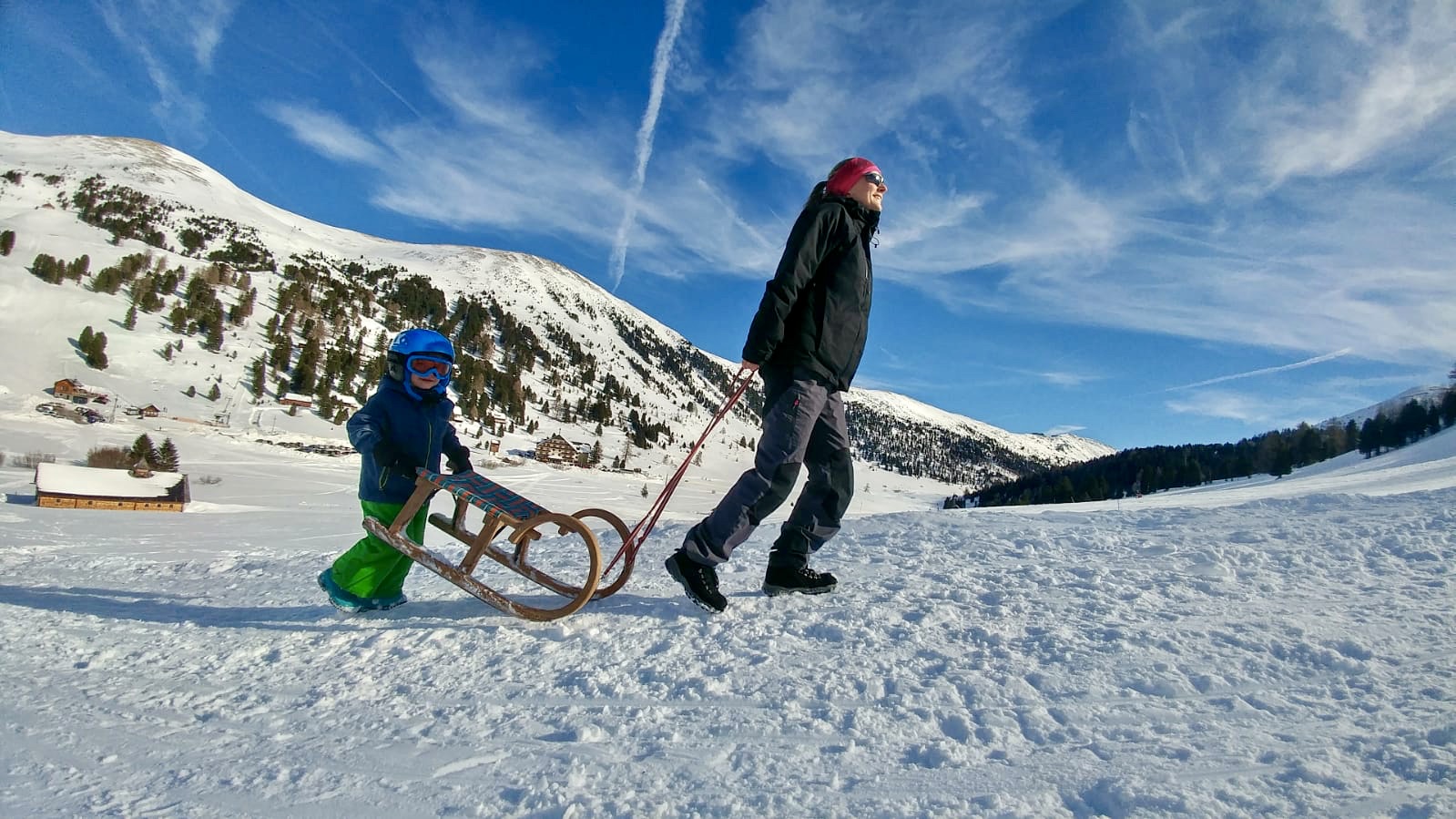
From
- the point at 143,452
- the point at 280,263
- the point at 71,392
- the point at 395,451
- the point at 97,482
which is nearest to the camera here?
the point at 395,451

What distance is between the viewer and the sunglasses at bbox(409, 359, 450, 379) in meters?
4.37

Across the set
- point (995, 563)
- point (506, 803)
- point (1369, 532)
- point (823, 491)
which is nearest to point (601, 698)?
point (506, 803)

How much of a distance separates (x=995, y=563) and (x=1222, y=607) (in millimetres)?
1438

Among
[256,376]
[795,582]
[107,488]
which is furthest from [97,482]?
[256,376]

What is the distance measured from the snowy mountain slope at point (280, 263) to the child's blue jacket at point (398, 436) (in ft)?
201

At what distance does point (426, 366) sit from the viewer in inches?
174

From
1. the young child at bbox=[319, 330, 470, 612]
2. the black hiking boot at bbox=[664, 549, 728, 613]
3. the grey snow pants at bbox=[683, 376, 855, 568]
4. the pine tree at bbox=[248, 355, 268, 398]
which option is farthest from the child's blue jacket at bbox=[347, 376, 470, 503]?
the pine tree at bbox=[248, 355, 268, 398]

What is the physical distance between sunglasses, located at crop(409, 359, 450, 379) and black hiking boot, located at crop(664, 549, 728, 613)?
2.11 metres

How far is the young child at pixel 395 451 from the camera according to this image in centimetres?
407

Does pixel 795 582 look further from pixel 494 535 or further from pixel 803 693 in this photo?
pixel 494 535

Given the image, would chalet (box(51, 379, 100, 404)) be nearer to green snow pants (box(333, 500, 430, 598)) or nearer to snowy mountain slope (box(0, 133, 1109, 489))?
snowy mountain slope (box(0, 133, 1109, 489))

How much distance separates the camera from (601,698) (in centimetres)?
266

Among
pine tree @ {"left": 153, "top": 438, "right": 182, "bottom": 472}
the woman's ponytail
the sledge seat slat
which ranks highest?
the woman's ponytail

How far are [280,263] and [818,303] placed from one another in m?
128
